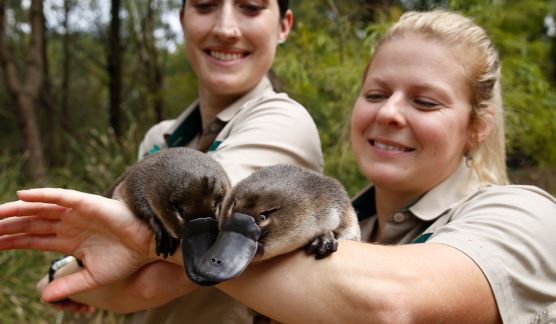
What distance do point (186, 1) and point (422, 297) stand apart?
1.52 meters

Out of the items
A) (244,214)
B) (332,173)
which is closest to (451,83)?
(244,214)

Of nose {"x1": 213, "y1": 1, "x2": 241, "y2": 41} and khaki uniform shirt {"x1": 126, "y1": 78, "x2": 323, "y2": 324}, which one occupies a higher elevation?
nose {"x1": 213, "y1": 1, "x2": 241, "y2": 41}

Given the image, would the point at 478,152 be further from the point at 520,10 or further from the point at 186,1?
the point at 520,10

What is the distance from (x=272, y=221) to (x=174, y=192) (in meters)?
0.31

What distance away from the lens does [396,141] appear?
194 centimetres

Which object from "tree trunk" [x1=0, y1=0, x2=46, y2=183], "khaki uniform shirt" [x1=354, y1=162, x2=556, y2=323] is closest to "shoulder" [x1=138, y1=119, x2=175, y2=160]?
"khaki uniform shirt" [x1=354, y1=162, x2=556, y2=323]

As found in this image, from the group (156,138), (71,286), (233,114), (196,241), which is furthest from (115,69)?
(196,241)

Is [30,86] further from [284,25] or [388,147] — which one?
[388,147]

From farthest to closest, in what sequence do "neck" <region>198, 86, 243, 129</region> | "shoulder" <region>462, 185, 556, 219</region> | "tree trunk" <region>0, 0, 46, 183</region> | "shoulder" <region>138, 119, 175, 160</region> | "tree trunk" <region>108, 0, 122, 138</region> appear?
"tree trunk" <region>108, 0, 122, 138</region>, "tree trunk" <region>0, 0, 46, 183</region>, "shoulder" <region>138, 119, 175, 160</region>, "neck" <region>198, 86, 243, 129</region>, "shoulder" <region>462, 185, 556, 219</region>

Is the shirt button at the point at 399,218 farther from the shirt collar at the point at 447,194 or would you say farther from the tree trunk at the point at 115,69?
the tree trunk at the point at 115,69

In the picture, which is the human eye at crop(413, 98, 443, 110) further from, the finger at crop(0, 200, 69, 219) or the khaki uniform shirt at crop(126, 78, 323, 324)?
the finger at crop(0, 200, 69, 219)

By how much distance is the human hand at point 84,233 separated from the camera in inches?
58.9

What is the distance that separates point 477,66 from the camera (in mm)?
1956

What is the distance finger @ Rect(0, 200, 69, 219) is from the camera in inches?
59.6
